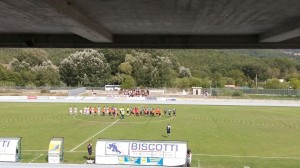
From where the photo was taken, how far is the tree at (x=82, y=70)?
104500mm

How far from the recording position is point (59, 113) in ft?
163

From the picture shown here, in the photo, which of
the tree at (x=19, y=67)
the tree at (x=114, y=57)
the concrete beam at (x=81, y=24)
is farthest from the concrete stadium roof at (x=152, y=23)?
the tree at (x=114, y=57)

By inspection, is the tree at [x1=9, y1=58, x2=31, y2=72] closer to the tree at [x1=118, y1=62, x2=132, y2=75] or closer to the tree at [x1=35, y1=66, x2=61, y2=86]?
the tree at [x1=35, y1=66, x2=61, y2=86]

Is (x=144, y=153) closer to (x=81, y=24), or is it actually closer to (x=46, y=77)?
(x=81, y=24)

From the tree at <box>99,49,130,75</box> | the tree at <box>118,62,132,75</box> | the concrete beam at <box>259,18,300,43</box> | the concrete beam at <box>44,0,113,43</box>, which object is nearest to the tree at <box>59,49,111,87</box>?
the tree at <box>118,62,132,75</box>

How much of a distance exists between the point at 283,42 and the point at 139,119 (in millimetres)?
26327

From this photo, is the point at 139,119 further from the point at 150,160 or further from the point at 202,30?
the point at 202,30

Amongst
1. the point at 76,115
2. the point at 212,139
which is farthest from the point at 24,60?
the point at 212,139

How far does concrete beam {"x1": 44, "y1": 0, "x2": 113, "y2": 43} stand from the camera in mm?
10344

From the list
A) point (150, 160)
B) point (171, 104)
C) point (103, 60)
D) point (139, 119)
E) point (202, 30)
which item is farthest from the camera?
point (103, 60)

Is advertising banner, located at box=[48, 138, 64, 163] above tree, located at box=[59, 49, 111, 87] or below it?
below

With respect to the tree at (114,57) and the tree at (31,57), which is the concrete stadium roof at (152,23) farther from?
the tree at (31,57)

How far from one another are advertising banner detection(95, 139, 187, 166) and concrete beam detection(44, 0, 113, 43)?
649cm

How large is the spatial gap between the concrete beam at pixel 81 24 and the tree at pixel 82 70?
284ft
